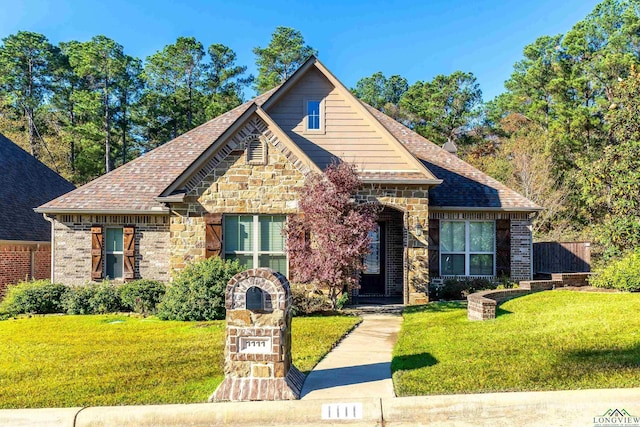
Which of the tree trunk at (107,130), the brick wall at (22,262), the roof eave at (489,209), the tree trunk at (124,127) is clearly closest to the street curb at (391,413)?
the roof eave at (489,209)

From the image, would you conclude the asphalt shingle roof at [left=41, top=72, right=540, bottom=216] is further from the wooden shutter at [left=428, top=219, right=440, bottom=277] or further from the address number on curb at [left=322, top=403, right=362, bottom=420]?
the address number on curb at [left=322, top=403, right=362, bottom=420]

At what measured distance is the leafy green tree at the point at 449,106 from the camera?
130ft

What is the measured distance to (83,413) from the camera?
5.32m

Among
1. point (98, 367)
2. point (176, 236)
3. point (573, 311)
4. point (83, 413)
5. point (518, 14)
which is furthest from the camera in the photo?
point (518, 14)

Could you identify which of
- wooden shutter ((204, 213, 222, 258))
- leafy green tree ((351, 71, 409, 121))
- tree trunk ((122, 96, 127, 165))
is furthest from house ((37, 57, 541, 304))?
leafy green tree ((351, 71, 409, 121))

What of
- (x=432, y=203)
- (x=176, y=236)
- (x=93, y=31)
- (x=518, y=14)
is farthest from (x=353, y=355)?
(x=93, y=31)

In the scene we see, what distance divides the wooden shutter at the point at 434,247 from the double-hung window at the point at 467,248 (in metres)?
0.36

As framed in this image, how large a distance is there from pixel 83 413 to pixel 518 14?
74.1 ft

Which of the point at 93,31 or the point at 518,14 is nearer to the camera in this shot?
the point at 518,14

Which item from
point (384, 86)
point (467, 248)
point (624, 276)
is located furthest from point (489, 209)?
point (384, 86)

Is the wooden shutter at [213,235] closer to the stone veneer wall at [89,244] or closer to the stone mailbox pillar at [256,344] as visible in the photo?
the stone veneer wall at [89,244]

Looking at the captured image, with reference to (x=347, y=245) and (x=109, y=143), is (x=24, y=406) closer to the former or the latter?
(x=347, y=245)

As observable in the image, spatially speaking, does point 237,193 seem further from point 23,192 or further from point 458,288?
point 23,192

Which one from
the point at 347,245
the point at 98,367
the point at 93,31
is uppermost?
the point at 93,31
